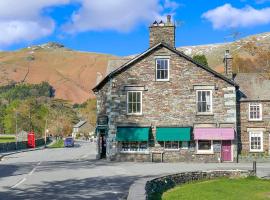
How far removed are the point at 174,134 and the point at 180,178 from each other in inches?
580

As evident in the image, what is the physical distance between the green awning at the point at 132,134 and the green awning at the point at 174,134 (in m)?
1.17

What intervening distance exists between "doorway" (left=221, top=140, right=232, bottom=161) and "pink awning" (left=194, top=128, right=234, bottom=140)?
80 cm

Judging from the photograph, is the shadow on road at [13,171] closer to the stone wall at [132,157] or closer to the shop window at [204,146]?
the stone wall at [132,157]

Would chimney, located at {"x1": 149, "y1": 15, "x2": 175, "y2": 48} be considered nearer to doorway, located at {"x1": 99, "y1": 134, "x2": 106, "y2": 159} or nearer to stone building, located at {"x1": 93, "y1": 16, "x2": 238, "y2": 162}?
stone building, located at {"x1": 93, "y1": 16, "x2": 238, "y2": 162}

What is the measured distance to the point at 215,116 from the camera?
41125 millimetres

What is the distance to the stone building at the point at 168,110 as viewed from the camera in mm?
40875

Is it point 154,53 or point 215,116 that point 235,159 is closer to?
point 215,116

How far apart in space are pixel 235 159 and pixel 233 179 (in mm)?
13315

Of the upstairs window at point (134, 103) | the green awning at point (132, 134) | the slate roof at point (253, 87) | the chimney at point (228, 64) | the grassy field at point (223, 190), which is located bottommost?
the grassy field at point (223, 190)

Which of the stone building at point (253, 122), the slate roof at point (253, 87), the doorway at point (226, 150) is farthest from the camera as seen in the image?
the slate roof at point (253, 87)

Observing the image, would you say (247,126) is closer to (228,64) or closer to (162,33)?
(228,64)

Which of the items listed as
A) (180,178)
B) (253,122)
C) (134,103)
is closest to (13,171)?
(180,178)

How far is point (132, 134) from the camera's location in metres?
40.9

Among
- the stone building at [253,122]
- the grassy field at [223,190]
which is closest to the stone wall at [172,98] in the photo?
the stone building at [253,122]
